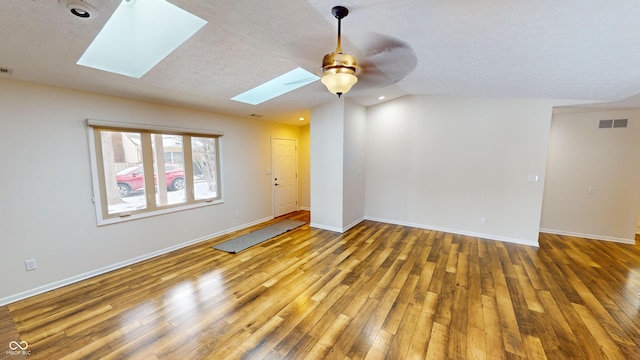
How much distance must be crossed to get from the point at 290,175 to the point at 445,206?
3695 millimetres

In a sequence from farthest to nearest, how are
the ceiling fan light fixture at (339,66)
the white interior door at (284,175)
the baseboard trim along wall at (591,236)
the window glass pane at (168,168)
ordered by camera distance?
the white interior door at (284,175) → the baseboard trim along wall at (591,236) → the window glass pane at (168,168) → the ceiling fan light fixture at (339,66)

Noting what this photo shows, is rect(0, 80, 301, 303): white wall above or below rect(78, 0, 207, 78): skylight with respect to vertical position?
below

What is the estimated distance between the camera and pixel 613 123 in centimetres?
414

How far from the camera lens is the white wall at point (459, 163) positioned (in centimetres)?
412

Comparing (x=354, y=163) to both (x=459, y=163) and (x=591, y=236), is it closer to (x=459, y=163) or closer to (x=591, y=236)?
(x=459, y=163)

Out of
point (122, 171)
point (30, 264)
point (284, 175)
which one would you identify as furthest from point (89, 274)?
point (284, 175)

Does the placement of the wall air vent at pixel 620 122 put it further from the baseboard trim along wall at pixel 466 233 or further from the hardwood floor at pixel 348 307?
the baseboard trim along wall at pixel 466 233

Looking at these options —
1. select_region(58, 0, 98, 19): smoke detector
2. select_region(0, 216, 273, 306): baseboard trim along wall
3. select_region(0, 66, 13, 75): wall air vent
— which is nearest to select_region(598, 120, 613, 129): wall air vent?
select_region(58, 0, 98, 19): smoke detector

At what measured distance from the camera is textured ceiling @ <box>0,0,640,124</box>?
1.77 m

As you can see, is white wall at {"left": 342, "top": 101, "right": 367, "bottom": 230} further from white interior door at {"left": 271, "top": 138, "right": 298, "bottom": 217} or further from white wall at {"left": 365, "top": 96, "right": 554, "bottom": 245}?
white interior door at {"left": 271, "top": 138, "right": 298, "bottom": 217}

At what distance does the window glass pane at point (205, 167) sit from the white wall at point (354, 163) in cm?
250

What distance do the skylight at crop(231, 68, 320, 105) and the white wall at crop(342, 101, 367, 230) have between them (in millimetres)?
1309

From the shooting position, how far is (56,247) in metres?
2.81

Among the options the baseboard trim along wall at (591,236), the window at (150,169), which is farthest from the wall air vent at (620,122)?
the window at (150,169)
